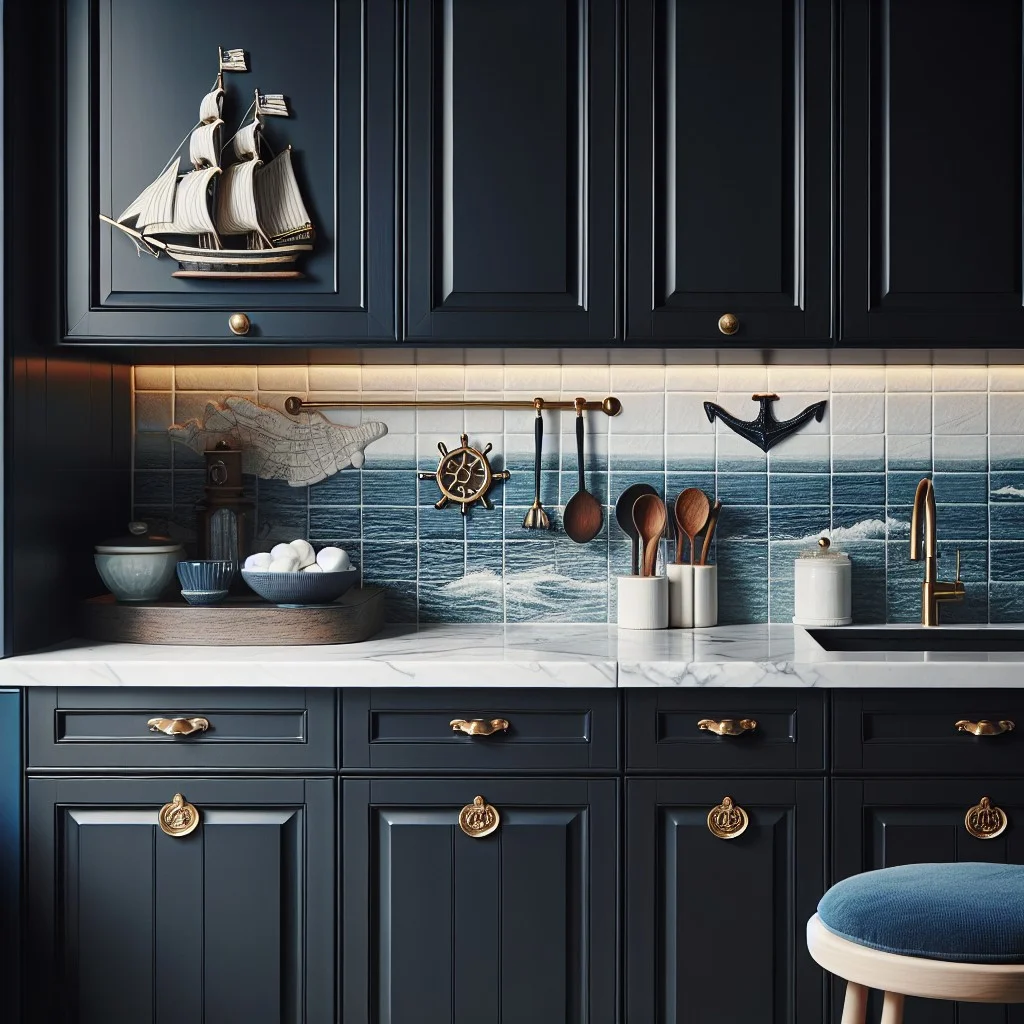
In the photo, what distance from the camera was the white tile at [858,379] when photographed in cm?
257

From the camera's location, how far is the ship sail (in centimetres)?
215

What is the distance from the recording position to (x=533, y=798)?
199 centimetres

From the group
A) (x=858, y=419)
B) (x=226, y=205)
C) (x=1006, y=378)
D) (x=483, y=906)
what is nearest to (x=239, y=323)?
(x=226, y=205)

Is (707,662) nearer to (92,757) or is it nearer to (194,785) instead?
(194,785)

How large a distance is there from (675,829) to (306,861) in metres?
0.69

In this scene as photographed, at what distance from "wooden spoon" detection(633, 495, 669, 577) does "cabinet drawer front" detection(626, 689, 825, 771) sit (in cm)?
53

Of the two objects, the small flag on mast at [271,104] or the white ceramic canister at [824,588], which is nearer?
the small flag on mast at [271,104]

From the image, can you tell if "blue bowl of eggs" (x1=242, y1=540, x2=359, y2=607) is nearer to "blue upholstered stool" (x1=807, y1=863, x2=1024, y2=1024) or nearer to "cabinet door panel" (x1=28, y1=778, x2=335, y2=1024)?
"cabinet door panel" (x1=28, y1=778, x2=335, y2=1024)


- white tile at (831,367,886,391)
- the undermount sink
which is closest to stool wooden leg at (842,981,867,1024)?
the undermount sink

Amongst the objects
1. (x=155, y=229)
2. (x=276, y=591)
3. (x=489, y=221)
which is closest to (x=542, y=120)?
(x=489, y=221)

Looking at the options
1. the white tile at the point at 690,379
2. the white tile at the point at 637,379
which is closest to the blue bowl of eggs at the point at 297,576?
the white tile at the point at 637,379

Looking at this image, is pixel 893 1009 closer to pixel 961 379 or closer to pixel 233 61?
pixel 961 379

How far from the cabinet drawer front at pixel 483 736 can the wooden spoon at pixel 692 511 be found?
0.67 meters

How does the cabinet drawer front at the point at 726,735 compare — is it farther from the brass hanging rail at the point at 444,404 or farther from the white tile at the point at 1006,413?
the white tile at the point at 1006,413
